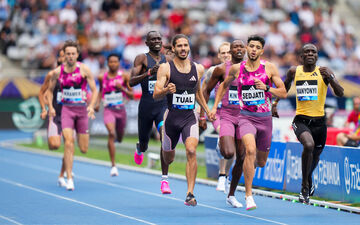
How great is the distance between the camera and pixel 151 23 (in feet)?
106

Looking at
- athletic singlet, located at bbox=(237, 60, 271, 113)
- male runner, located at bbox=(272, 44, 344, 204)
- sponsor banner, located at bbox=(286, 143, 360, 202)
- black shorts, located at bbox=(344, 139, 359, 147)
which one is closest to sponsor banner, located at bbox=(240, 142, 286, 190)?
sponsor banner, located at bbox=(286, 143, 360, 202)

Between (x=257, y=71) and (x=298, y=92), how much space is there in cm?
135

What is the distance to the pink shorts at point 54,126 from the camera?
1552 centimetres

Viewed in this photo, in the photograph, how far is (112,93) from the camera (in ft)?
57.1

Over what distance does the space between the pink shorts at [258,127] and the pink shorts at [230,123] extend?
1.21 ft

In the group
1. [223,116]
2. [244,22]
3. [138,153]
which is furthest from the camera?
[244,22]

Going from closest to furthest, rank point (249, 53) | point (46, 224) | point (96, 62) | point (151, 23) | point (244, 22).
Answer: point (46, 224)
point (249, 53)
point (96, 62)
point (151, 23)
point (244, 22)

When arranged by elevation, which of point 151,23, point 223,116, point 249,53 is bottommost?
point 223,116

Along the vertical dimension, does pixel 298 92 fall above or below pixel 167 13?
below

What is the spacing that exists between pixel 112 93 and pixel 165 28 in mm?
15121

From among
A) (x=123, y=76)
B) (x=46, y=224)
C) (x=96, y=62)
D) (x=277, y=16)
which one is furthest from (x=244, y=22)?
(x=46, y=224)

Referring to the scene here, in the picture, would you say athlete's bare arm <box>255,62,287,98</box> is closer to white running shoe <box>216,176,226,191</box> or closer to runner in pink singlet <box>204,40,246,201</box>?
runner in pink singlet <box>204,40,246,201</box>

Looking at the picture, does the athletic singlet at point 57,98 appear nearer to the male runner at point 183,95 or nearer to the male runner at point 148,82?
the male runner at point 148,82

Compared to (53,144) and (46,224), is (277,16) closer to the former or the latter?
(53,144)
